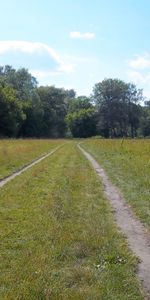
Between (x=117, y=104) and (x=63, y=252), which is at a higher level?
(x=117, y=104)

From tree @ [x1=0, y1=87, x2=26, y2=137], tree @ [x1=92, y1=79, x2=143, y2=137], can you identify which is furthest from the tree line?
tree @ [x1=0, y1=87, x2=26, y2=137]

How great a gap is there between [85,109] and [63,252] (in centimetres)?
14138

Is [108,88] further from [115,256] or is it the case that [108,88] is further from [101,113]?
[115,256]

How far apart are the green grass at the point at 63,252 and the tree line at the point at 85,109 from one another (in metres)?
111

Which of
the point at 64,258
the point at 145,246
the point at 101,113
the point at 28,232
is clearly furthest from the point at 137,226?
the point at 101,113

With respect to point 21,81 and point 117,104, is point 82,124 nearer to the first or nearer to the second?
point 117,104

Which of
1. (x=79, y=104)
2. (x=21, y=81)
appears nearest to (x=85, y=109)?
(x=79, y=104)

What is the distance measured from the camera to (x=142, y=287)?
21.6 feet

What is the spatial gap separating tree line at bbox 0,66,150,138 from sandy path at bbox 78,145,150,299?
11028 centimetres

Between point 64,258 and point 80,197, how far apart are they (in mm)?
6996

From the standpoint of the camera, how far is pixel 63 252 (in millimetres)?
8141

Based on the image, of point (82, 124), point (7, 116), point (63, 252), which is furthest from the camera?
point (82, 124)

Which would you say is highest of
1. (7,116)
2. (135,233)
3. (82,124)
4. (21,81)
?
(21,81)

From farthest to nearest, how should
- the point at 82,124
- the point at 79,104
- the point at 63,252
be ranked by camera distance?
the point at 79,104 → the point at 82,124 → the point at 63,252
